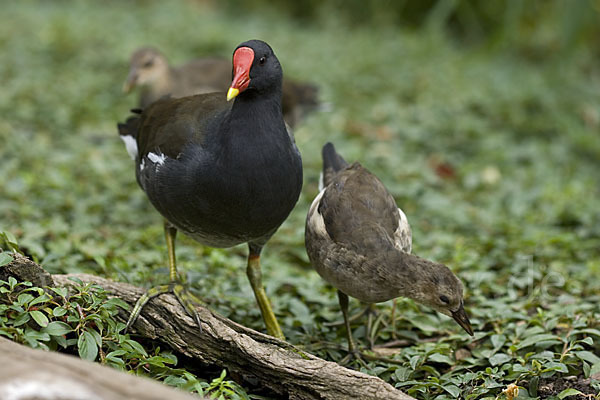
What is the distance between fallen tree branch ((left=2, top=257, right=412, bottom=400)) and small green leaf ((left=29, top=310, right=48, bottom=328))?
26cm

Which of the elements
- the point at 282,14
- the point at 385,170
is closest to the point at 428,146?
the point at 385,170

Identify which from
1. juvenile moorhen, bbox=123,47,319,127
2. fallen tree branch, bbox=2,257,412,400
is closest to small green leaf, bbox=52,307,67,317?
fallen tree branch, bbox=2,257,412,400

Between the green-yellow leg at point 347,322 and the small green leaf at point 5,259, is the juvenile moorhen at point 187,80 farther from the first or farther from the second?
the small green leaf at point 5,259

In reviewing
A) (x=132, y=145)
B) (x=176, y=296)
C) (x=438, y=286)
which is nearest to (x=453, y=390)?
(x=438, y=286)

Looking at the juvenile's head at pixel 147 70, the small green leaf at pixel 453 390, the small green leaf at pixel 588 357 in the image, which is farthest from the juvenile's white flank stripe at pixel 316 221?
the juvenile's head at pixel 147 70

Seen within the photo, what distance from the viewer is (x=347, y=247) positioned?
11.1 ft

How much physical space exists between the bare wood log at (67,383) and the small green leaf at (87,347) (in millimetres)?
461

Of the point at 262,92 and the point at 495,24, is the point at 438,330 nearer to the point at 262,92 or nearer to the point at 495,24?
the point at 262,92

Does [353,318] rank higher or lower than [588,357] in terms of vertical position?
lower

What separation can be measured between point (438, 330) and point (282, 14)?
9420 millimetres

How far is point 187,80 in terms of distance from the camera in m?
6.67

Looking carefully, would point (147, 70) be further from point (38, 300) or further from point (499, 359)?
point (499, 359)

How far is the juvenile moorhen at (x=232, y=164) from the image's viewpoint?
3297 mm

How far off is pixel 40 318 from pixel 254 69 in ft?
4.59
